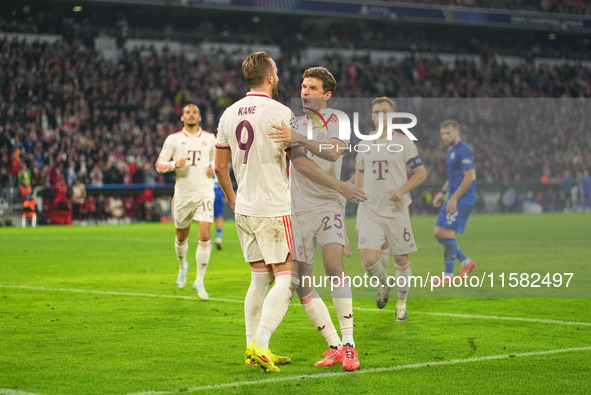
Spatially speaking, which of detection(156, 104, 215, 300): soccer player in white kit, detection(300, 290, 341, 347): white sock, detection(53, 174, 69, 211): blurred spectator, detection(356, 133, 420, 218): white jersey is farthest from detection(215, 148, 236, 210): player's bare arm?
detection(53, 174, 69, 211): blurred spectator

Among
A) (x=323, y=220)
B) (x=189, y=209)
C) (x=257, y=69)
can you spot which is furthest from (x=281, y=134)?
(x=189, y=209)

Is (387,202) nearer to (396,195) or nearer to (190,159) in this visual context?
(396,195)

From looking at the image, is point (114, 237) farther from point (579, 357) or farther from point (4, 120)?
point (579, 357)

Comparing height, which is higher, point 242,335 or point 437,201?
point 437,201

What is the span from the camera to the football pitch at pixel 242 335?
597 centimetres

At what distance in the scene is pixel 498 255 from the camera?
17469 mm

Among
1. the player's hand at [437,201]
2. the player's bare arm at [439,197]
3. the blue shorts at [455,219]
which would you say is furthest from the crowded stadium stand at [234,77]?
the player's hand at [437,201]

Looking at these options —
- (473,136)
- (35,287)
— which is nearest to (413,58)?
(473,136)

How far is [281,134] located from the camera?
6.23m

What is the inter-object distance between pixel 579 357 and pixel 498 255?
10.7 m

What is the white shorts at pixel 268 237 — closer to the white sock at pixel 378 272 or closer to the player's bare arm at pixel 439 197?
the white sock at pixel 378 272

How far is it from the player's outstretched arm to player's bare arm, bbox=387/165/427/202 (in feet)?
8.28

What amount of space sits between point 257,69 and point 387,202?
Result: 3.42 meters

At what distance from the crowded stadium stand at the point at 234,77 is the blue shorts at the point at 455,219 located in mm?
10422
